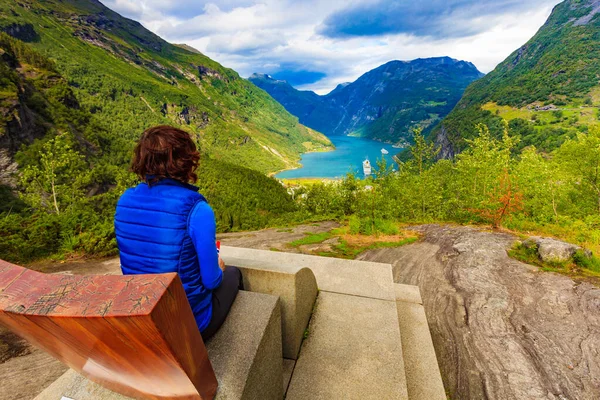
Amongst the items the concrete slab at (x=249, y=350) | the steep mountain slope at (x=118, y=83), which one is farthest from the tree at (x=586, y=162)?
the steep mountain slope at (x=118, y=83)

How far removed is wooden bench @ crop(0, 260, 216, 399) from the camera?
0.88 m

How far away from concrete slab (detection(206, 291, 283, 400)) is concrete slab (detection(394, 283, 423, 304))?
3031mm

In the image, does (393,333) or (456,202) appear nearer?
(393,333)

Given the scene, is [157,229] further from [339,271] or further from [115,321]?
[339,271]

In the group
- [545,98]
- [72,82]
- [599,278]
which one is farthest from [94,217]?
[72,82]

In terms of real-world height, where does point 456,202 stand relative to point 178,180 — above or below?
below

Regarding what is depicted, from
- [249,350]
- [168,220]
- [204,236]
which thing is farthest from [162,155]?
[249,350]

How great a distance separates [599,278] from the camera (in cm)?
579

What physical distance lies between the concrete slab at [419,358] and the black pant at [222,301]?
2280 mm

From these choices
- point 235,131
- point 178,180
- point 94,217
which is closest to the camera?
point 178,180

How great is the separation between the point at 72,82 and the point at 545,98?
195m

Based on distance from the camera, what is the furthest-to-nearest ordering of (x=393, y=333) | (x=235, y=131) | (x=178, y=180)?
(x=235, y=131) < (x=393, y=333) < (x=178, y=180)

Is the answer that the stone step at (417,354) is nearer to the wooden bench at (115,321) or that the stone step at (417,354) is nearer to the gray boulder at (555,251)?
the wooden bench at (115,321)

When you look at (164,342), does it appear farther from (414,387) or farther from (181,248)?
(414,387)
